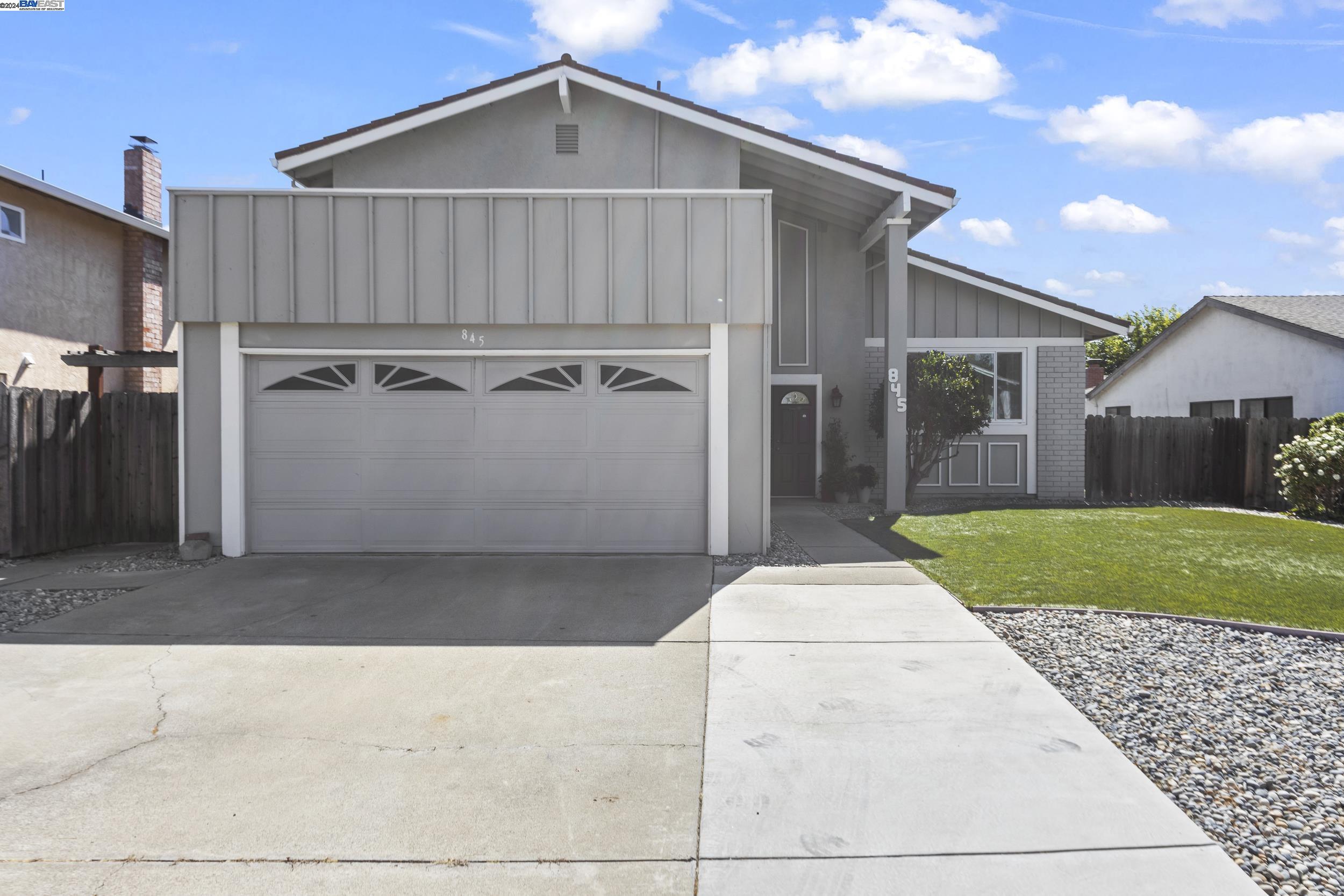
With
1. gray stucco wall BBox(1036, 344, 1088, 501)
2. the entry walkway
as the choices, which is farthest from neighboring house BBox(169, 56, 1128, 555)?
gray stucco wall BBox(1036, 344, 1088, 501)

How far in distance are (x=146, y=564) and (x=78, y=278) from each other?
8.66m

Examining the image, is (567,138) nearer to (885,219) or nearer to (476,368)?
(476,368)

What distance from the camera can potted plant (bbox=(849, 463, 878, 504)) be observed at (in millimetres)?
15086

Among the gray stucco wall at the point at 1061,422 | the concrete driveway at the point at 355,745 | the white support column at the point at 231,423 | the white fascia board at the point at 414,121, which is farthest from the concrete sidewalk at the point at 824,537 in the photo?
the white fascia board at the point at 414,121

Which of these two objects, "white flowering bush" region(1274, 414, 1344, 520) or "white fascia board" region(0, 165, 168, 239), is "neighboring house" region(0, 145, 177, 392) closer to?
"white fascia board" region(0, 165, 168, 239)

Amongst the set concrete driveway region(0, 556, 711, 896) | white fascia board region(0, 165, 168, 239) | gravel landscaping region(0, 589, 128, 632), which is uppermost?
white fascia board region(0, 165, 168, 239)

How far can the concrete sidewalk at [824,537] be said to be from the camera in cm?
961

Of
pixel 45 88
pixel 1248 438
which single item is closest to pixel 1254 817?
pixel 1248 438

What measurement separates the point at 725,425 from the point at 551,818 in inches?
257

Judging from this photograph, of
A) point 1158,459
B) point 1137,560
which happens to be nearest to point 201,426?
point 1137,560

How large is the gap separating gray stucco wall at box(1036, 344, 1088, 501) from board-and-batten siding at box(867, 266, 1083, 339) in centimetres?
41

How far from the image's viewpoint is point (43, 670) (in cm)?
573

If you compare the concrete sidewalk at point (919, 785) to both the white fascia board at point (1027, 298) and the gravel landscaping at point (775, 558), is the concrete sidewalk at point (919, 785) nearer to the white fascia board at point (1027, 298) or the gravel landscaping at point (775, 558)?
the gravel landscaping at point (775, 558)

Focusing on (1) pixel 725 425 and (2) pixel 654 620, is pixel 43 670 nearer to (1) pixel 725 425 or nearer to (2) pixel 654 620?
(2) pixel 654 620
